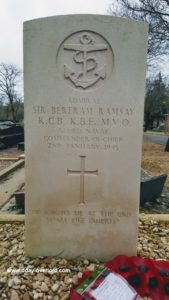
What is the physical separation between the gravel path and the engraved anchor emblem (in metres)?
1.78

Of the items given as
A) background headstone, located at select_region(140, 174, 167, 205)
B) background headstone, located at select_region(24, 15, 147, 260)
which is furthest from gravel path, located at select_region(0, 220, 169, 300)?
background headstone, located at select_region(140, 174, 167, 205)

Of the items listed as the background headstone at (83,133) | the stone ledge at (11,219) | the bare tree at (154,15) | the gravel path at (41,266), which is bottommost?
the gravel path at (41,266)

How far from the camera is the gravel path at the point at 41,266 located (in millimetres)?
2299

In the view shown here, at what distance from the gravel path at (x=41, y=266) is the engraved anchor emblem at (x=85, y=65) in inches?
70.3

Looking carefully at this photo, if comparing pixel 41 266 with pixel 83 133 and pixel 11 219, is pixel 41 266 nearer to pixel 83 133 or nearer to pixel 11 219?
pixel 11 219

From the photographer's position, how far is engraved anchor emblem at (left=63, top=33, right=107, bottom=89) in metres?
2.43

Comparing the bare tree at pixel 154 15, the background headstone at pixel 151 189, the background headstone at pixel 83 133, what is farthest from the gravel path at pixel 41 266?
the bare tree at pixel 154 15

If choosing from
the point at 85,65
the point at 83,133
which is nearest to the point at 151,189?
the point at 83,133

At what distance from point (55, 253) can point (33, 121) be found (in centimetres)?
139

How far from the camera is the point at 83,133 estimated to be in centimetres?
256

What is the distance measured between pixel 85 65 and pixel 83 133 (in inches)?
25.2

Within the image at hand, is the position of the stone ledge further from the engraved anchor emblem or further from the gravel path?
the engraved anchor emblem

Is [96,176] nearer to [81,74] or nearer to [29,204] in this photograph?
[29,204]

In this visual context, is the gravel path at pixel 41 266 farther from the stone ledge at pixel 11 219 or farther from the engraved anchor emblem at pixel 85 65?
the engraved anchor emblem at pixel 85 65
